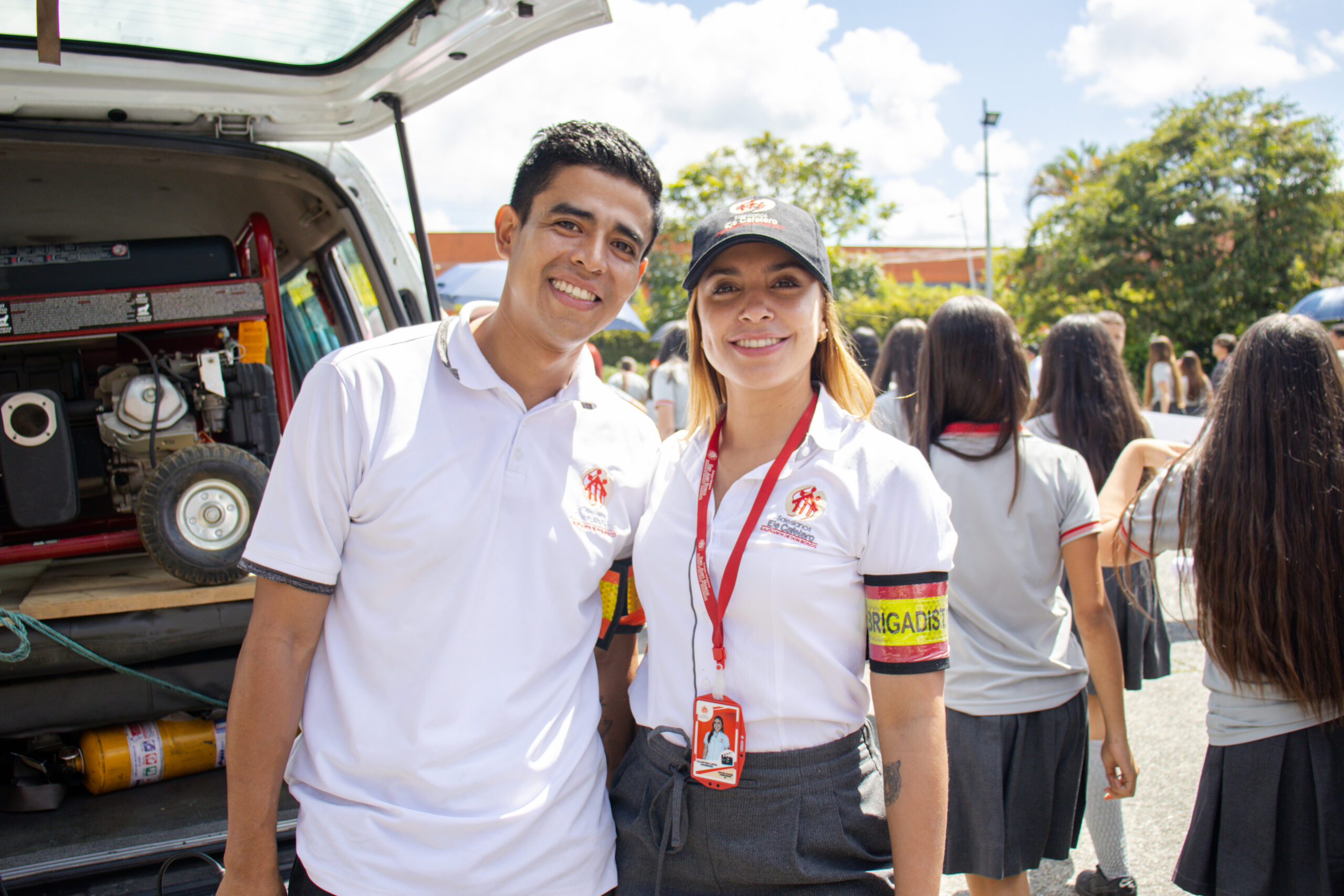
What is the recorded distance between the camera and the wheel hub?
2703 millimetres

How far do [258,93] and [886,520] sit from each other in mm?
2384

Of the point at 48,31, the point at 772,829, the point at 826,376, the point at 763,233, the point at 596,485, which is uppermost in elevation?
the point at 48,31

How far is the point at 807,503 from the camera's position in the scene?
5.14 ft

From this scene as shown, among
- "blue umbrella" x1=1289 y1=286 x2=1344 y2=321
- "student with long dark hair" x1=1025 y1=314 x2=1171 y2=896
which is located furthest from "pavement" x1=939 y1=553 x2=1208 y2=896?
"blue umbrella" x1=1289 y1=286 x2=1344 y2=321

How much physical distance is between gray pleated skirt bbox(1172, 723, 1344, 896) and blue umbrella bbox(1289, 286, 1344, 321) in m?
10.4

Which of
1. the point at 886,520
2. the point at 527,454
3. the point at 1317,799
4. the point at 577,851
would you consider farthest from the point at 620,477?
the point at 1317,799

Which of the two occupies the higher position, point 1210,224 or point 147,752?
point 1210,224

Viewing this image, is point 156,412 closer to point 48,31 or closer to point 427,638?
point 48,31

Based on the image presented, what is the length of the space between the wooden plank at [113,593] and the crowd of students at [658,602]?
0.95 m

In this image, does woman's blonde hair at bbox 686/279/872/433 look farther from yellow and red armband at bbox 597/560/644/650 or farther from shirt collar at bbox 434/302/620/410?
yellow and red armband at bbox 597/560/644/650

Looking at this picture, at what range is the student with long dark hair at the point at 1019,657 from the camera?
2432 millimetres

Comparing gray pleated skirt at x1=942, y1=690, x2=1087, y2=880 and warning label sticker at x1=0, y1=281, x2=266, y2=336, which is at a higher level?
warning label sticker at x1=0, y1=281, x2=266, y2=336

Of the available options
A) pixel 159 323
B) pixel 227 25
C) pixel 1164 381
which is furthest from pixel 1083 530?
pixel 1164 381

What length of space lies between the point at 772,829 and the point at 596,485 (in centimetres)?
72
